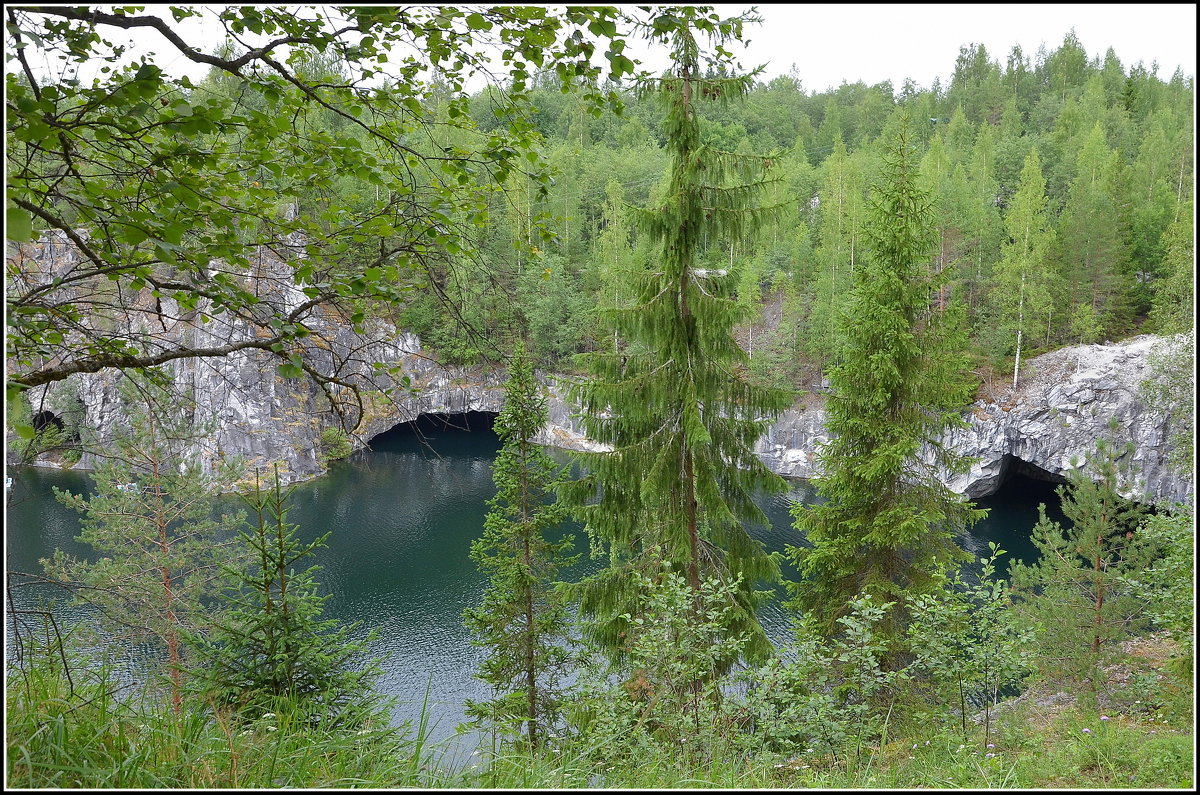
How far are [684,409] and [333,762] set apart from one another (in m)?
5.04

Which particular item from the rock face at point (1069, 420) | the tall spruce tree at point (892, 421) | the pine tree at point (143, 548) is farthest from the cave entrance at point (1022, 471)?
the pine tree at point (143, 548)

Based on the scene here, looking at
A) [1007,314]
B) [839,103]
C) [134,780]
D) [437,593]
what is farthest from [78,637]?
[839,103]

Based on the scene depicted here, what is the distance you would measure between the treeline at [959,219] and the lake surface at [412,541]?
5.85 meters

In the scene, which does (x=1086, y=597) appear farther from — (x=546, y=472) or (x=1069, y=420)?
(x=1069, y=420)

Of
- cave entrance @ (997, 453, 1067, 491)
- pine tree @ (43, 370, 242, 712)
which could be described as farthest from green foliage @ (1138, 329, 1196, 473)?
pine tree @ (43, 370, 242, 712)

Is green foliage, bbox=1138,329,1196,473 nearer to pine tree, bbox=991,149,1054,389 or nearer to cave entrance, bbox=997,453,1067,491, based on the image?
pine tree, bbox=991,149,1054,389

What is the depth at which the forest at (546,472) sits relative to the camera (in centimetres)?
238

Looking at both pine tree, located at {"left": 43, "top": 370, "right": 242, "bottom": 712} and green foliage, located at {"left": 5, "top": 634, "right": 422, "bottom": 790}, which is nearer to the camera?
green foliage, located at {"left": 5, "top": 634, "right": 422, "bottom": 790}

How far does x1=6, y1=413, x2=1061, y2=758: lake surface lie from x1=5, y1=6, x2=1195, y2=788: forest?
394 cm

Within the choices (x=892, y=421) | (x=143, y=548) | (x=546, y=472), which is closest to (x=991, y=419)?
(x=892, y=421)

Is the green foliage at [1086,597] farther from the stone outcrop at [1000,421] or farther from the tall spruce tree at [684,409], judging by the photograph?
the stone outcrop at [1000,421]

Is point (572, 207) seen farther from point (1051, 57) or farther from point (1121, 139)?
point (1051, 57)

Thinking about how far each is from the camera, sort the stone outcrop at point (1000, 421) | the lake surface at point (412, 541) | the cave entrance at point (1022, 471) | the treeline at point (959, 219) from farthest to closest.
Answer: the cave entrance at point (1022, 471) < the treeline at point (959, 219) < the stone outcrop at point (1000, 421) < the lake surface at point (412, 541)

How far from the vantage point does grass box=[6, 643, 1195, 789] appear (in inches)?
86.6
